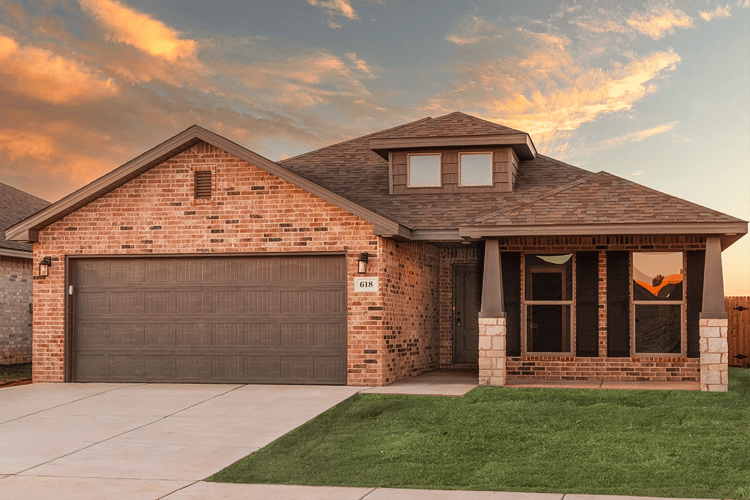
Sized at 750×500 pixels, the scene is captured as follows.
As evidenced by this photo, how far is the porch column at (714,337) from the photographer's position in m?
13.7

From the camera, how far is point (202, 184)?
16.1 m

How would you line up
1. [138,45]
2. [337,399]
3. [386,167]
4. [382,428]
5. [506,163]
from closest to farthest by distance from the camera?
[382,428] → [337,399] → [506,163] → [386,167] → [138,45]

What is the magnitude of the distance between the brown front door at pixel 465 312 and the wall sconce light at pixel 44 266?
870 cm

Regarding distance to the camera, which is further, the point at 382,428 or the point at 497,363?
the point at 497,363

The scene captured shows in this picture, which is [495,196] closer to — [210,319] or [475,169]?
[475,169]

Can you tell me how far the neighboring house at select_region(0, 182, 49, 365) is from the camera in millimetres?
21281

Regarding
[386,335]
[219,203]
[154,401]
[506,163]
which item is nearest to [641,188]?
[506,163]

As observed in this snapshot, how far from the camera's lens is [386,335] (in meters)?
15.3

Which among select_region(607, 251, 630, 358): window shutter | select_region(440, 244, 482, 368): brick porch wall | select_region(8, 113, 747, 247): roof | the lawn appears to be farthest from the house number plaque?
the lawn

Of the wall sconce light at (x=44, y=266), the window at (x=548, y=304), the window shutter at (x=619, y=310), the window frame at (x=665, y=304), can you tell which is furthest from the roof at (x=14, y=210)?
the window frame at (x=665, y=304)

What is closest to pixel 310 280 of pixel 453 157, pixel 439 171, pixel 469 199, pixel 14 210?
pixel 469 199

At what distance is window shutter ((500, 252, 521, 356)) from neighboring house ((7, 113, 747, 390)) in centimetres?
3

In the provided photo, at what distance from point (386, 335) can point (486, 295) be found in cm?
202

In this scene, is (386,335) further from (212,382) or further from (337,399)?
(212,382)
